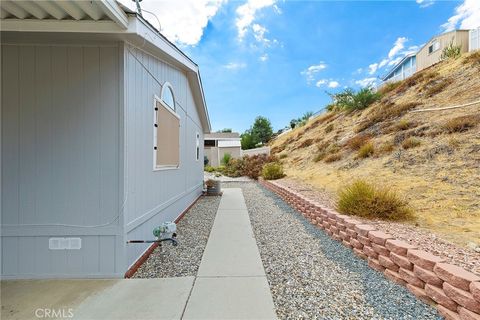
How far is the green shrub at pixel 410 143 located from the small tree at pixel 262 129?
1429 inches

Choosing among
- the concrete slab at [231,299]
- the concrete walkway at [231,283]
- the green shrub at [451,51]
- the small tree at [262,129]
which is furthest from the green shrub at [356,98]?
the small tree at [262,129]

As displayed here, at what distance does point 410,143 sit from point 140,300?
33.5 feet

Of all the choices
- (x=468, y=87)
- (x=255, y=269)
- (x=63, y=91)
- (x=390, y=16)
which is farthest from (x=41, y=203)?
(x=468, y=87)

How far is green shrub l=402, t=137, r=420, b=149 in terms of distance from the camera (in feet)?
30.3

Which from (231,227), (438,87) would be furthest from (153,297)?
(438,87)

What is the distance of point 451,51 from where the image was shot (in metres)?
19.0

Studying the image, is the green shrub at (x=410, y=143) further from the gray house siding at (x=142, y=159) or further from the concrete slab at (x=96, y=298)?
the concrete slab at (x=96, y=298)

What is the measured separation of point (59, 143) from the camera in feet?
11.1

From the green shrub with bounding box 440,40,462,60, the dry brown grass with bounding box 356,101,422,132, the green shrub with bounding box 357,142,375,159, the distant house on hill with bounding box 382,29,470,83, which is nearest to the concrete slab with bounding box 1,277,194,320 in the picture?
the green shrub with bounding box 357,142,375,159

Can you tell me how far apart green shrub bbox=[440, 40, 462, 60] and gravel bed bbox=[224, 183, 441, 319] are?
21.4 meters

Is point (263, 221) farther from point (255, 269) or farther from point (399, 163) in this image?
point (399, 163)

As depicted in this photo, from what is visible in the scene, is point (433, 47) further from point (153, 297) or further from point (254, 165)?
point (153, 297)

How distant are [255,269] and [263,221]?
2852mm

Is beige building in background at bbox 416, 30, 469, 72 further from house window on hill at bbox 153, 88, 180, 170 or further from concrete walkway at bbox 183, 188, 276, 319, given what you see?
concrete walkway at bbox 183, 188, 276, 319
